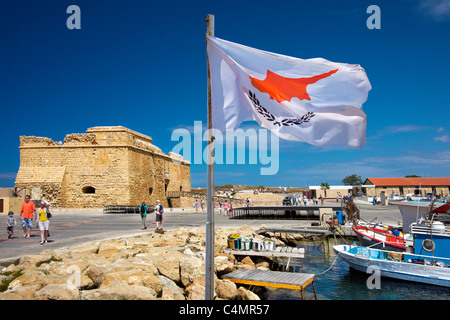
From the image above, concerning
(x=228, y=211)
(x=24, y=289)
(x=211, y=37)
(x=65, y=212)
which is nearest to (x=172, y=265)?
(x=24, y=289)

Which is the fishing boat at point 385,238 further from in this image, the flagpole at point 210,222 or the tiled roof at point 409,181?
the tiled roof at point 409,181

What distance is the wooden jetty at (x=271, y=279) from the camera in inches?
333

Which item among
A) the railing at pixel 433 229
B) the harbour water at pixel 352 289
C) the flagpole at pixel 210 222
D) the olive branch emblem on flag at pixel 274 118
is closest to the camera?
the flagpole at pixel 210 222

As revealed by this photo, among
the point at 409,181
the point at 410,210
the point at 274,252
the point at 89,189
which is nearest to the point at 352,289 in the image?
the point at 274,252

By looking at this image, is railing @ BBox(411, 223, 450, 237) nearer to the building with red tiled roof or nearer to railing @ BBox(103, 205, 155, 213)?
railing @ BBox(103, 205, 155, 213)

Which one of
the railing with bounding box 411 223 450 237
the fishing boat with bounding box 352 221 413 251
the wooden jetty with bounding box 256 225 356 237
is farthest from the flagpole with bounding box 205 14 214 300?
the wooden jetty with bounding box 256 225 356 237

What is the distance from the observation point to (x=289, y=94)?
15.6 feet

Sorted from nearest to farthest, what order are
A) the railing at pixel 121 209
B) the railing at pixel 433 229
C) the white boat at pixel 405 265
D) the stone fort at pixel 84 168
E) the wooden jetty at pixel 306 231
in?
the white boat at pixel 405 265
the railing at pixel 433 229
the wooden jetty at pixel 306 231
the railing at pixel 121 209
the stone fort at pixel 84 168

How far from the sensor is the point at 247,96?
466cm

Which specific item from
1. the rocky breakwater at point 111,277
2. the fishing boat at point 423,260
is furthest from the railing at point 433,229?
the rocky breakwater at point 111,277

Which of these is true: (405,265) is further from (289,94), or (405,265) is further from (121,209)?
(121,209)

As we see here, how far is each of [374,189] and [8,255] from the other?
58852 millimetres

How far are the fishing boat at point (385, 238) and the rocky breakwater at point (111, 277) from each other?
9.26 m
